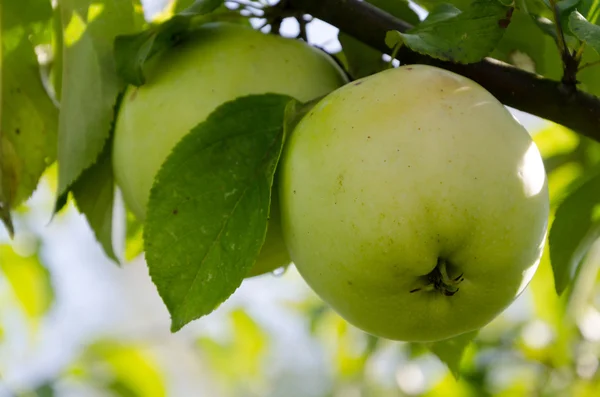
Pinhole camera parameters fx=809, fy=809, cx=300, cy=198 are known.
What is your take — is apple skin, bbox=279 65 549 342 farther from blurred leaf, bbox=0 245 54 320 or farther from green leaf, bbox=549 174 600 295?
blurred leaf, bbox=0 245 54 320

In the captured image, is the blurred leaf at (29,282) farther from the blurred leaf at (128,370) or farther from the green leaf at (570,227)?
the green leaf at (570,227)

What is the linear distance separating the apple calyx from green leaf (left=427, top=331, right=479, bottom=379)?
0.30m

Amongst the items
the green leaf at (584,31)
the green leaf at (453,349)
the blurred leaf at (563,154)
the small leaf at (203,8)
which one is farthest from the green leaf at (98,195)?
the blurred leaf at (563,154)

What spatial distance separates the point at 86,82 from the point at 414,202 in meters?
0.42

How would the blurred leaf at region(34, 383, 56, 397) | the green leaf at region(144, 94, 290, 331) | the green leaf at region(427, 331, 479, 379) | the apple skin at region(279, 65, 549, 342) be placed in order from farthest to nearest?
the blurred leaf at region(34, 383, 56, 397)
the green leaf at region(427, 331, 479, 379)
the green leaf at region(144, 94, 290, 331)
the apple skin at region(279, 65, 549, 342)

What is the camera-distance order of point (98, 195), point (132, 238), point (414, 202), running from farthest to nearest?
point (132, 238)
point (98, 195)
point (414, 202)

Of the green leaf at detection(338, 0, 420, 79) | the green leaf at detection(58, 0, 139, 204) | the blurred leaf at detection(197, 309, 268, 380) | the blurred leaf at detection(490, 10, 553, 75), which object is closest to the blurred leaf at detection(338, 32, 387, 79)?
the green leaf at detection(338, 0, 420, 79)

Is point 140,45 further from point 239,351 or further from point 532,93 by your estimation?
point 239,351

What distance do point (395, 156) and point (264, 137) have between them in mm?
189

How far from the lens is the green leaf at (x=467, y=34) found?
0.75 m

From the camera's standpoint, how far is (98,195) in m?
0.96

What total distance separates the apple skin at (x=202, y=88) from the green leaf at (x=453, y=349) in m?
0.23

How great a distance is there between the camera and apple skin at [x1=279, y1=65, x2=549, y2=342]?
640 millimetres

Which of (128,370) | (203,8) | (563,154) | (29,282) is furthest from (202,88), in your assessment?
(128,370)
